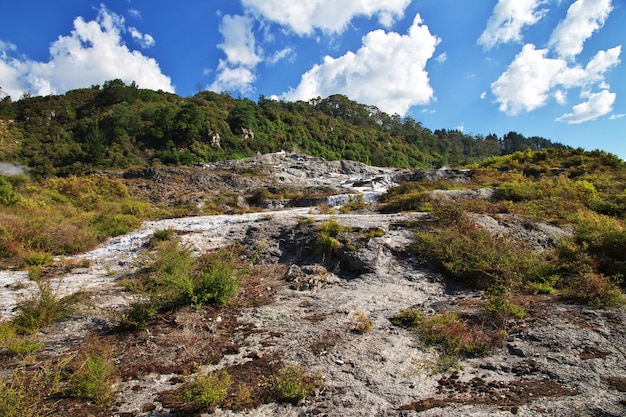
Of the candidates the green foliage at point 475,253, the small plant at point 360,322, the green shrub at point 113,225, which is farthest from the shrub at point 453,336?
the green shrub at point 113,225

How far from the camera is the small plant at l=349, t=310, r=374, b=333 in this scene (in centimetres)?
677

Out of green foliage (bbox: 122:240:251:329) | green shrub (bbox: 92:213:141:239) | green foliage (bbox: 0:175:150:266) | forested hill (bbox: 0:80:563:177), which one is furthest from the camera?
forested hill (bbox: 0:80:563:177)

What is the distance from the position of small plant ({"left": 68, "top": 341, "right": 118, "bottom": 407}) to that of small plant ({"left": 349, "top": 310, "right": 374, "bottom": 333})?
4149 mm

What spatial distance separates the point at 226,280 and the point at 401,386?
179 inches

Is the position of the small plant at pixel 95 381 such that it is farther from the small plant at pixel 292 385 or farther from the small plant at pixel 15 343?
the small plant at pixel 292 385

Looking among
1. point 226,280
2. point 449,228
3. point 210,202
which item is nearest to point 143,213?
point 210,202

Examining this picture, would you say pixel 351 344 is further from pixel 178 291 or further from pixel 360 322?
pixel 178 291

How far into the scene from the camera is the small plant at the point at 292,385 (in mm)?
4617

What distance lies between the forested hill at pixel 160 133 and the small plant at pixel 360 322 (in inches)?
1962

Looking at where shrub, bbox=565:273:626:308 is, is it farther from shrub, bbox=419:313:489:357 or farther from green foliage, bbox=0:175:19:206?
green foliage, bbox=0:175:19:206

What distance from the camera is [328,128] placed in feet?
285

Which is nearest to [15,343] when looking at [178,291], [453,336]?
[178,291]

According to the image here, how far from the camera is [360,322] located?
277 inches

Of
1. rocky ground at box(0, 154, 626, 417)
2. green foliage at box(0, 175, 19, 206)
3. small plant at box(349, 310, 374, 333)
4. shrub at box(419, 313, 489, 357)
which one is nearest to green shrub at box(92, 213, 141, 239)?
green foliage at box(0, 175, 19, 206)
